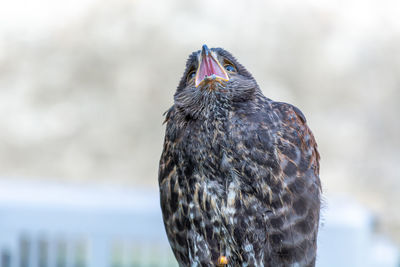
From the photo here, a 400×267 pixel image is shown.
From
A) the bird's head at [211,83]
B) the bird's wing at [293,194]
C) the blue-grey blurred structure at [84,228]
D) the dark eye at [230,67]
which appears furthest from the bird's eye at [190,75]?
the blue-grey blurred structure at [84,228]

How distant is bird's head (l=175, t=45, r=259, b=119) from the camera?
3369 millimetres

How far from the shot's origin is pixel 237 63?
12.0 ft

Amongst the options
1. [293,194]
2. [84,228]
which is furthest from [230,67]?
[84,228]

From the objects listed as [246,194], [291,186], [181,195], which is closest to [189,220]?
[181,195]

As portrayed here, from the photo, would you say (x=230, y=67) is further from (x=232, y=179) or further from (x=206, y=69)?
(x=232, y=179)

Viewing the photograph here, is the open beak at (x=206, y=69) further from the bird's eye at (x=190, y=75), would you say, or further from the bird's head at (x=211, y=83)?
the bird's eye at (x=190, y=75)

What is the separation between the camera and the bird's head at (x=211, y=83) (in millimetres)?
3369

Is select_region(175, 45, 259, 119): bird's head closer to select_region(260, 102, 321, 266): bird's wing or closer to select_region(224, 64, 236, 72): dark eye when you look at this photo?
select_region(224, 64, 236, 72): dark eye

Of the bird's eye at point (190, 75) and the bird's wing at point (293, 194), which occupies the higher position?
the bird's eye at point (190, 75)

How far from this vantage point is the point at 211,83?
3.38m

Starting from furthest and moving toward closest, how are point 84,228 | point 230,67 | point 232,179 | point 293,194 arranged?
1. point 84,228
2. point 230,67
3. point 293,194
4. point 232,179

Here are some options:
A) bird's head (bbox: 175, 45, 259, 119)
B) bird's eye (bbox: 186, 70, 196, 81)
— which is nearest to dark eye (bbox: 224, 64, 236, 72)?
bird's head (bbox: 175, 45, 259, 119)

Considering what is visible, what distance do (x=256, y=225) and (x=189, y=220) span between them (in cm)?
41

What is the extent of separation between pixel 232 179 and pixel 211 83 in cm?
58
